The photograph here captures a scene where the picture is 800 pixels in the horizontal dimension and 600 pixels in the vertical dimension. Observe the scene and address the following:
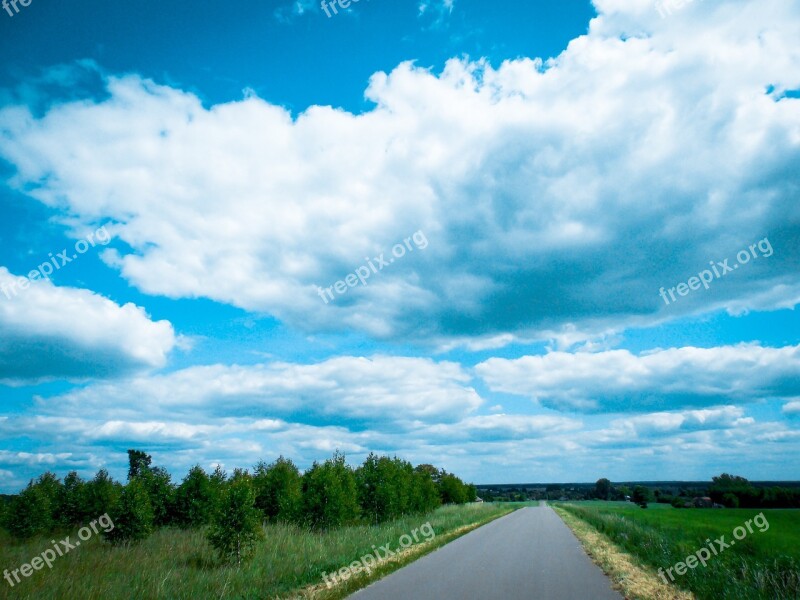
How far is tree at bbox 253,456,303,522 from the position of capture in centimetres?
2927

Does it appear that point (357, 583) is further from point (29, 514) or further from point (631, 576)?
point (29, 514)

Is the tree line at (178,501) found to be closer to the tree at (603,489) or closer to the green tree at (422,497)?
the green tree at (422,497)

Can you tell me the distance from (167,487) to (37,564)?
51.9 ft

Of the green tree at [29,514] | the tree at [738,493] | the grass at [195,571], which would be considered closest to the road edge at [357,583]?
the grass at [195,571]

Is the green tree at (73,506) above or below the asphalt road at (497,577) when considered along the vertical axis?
above

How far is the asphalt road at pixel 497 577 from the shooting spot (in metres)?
10.6

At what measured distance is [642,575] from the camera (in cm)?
1338

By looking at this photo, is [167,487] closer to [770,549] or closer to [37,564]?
[37,564]

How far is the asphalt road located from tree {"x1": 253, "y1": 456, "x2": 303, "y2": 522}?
12772 millimetres

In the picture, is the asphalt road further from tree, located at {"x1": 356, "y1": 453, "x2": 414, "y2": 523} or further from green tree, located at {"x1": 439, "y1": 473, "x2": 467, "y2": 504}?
green tree, located at {"x1": 439, "y1": 473, "x2": 467, "y2": 504}

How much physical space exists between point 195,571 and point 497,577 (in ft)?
27.1

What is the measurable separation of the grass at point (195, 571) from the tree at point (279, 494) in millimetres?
8653

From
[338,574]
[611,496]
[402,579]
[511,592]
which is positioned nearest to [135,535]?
[338,574]

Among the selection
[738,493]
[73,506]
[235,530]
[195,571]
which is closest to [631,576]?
[235,530]
